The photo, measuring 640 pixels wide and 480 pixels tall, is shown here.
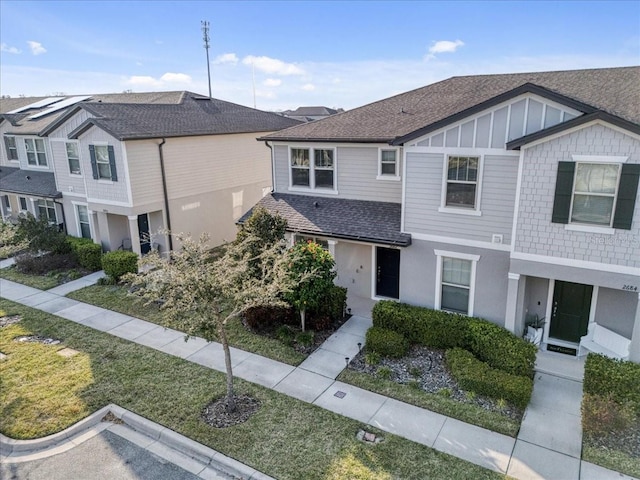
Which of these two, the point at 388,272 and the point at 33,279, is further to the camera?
the point at 33,279

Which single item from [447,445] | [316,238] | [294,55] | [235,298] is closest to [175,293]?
[235,298]

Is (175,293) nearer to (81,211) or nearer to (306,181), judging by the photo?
(306,181)

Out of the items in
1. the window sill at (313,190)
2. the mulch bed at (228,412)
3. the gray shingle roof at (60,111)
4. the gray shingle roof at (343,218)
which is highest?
the gray shingle roof at (60,111)

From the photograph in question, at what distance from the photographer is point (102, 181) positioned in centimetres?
1800

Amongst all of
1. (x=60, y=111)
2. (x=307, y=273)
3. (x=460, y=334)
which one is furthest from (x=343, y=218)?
(x=60, y=111)

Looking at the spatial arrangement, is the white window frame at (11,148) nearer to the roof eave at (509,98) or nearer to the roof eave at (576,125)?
the roof eave at (509,98)

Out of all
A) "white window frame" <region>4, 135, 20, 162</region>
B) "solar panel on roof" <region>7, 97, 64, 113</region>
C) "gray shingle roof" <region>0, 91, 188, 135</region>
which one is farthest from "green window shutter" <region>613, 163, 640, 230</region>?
"solar panel on roof" <region>7, 97, 64, 113</region>

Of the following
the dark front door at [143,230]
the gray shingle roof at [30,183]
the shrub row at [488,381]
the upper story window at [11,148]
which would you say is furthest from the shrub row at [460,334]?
the upper story window at [11,148]

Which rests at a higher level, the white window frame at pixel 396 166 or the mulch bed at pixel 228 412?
the white window frame at pixel 396 166

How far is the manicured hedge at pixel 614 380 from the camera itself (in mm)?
8828

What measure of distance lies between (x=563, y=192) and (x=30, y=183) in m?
23.7

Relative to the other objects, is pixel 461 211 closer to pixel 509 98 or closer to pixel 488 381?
pixel 509 98

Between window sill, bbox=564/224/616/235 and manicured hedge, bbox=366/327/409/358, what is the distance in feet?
15.6

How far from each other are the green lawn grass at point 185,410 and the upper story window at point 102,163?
7.07 meters
